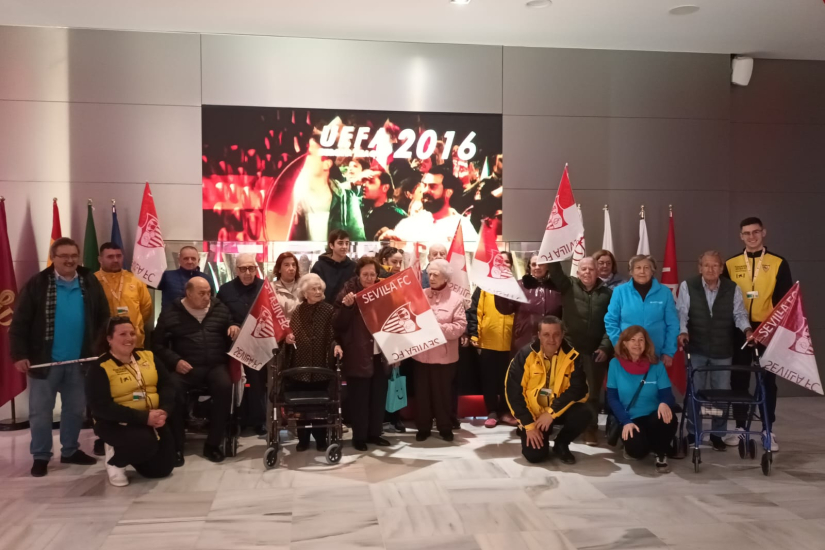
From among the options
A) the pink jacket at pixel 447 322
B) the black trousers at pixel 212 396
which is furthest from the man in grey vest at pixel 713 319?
the black trousers at pixel 212 396

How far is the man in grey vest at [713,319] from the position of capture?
5.23 metres

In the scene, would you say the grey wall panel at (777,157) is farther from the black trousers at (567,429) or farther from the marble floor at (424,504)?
the black trousers at (567,429)

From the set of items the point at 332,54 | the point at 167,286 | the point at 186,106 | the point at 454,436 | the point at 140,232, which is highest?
the point at 332,54

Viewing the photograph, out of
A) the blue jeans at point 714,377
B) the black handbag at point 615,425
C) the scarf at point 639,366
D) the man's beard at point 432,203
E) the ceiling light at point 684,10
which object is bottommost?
the black handbag at point 615,425

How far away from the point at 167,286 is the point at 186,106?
1.85 metres

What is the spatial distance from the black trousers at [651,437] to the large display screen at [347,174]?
2.86 metres

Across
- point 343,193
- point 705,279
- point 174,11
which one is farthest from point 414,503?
point 174,11

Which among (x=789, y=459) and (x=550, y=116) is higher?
(x=550, y=116)

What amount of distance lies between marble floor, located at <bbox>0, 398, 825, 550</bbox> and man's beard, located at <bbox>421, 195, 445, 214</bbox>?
8.71 feet

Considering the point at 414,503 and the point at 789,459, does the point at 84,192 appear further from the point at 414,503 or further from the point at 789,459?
the point at 789,459

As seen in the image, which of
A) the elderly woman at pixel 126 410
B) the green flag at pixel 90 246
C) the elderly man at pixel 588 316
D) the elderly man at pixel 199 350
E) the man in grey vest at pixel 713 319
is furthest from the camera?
the green flag at pixel 90 246

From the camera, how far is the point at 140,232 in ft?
20.5

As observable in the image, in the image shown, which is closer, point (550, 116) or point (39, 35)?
point (39, 35)

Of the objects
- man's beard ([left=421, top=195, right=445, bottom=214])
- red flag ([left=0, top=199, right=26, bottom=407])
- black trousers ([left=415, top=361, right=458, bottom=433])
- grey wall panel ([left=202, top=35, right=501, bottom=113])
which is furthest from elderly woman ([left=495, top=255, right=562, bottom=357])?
red flag ([left=0, top=199, right=26, bottom=407])
